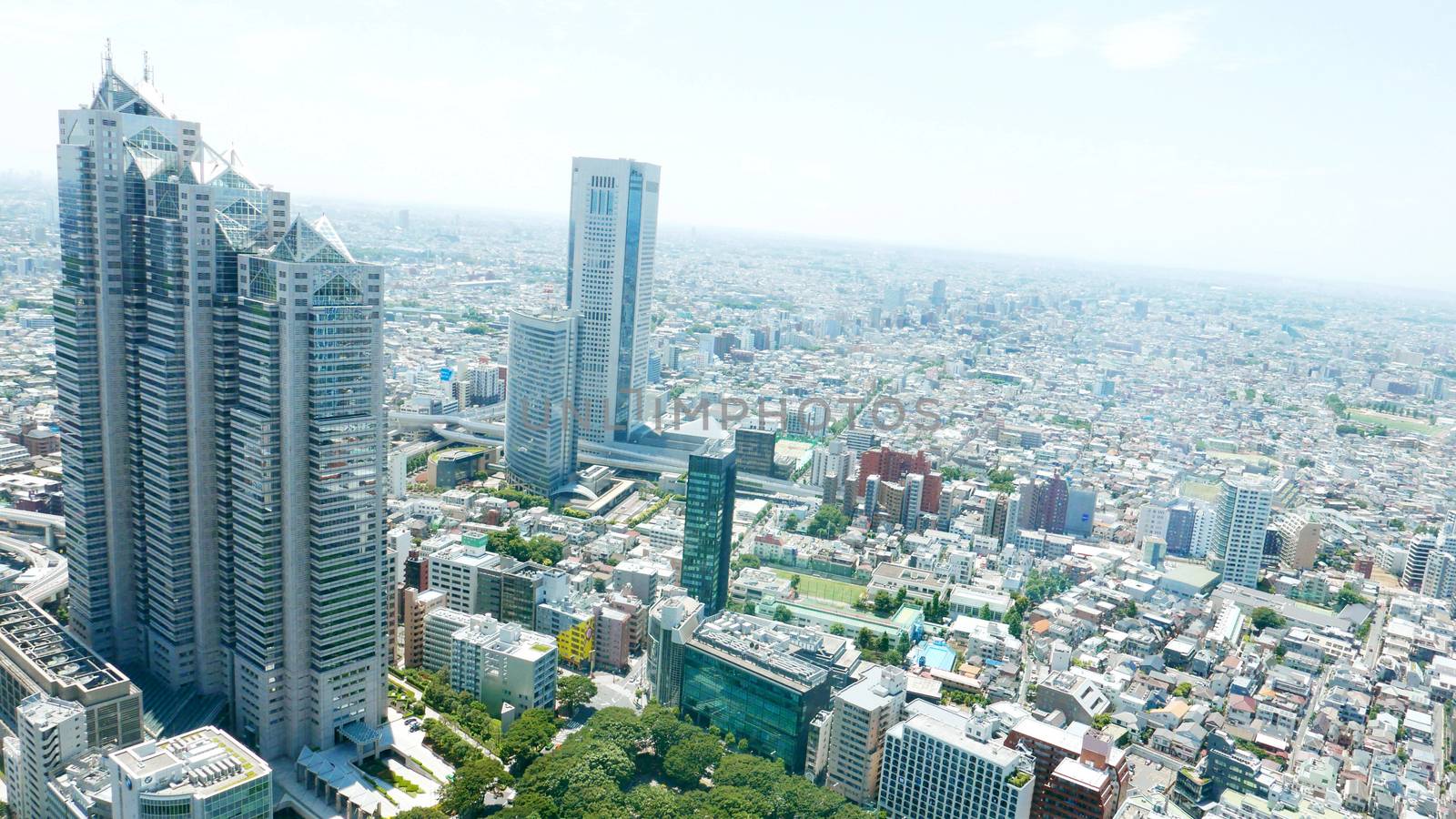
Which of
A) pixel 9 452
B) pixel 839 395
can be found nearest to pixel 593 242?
pixel 839 395

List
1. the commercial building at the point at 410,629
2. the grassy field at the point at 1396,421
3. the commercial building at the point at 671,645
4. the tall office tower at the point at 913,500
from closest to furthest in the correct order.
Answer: the commercial building at the point at 671,645 → the commercial building at the point at 410,629 → the tall office tower at the point at 913,500 → the grassy field at the point at 1396,421

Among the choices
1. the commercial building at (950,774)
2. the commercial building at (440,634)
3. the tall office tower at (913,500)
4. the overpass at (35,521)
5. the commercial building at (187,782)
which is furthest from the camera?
the tall office tower at (913,500)

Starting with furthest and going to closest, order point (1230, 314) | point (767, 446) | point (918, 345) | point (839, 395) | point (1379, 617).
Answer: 1. point (1230, 314)
2. point (918, 345)
3. point (839, 395)
4. point (767, 446)
5. point (1379, 617)

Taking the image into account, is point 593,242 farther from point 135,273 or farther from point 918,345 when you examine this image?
point 918,345

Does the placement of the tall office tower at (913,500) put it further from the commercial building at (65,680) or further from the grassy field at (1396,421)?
the grassy field at (1396,421)

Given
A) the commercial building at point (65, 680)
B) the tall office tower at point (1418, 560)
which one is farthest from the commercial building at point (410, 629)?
the tall office tower at point (1418, 560)

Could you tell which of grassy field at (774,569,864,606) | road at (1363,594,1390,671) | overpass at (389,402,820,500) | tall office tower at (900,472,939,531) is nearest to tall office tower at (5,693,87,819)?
grassy field at (774,569,864,606)
